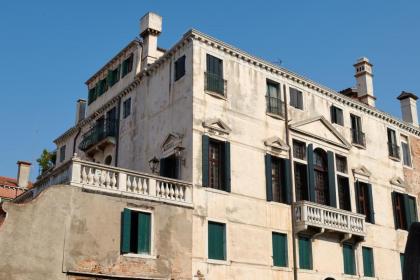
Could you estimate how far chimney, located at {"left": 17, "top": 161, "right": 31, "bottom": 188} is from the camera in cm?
4147

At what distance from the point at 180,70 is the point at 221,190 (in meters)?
5.33

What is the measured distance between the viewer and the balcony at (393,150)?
31078 mm

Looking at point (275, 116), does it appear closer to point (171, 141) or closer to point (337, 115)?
point (337, 115)

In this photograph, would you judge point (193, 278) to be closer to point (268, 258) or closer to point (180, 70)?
point (268, 258)

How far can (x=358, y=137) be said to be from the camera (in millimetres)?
29141

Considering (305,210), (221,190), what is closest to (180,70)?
(221,190)

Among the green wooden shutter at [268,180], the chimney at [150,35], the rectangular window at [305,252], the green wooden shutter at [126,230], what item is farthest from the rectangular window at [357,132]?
the green wooden shutter at [126,230]

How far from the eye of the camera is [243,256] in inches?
856

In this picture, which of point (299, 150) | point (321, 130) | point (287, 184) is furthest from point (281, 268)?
point (321, 130)

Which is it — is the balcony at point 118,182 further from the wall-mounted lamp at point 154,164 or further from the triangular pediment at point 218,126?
the wall-mounted lamp at point 154,164

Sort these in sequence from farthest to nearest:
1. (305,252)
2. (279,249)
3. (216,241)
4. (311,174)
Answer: (311,174) → (305,252) → (279,249) → (216,241)

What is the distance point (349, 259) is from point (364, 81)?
1100cm

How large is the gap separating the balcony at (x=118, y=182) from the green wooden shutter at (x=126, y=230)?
649 millimetres

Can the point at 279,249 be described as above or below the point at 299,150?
below
